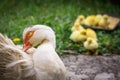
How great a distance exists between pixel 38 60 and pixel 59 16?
2742 millimetres

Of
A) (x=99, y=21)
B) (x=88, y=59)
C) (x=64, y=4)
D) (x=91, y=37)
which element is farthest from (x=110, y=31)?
(x=64, y=4)

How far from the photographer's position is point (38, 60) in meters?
2.95

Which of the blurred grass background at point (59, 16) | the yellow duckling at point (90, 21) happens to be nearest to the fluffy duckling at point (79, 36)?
the blurred grass background at point (59, 16)

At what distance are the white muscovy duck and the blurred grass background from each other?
3.97 ft

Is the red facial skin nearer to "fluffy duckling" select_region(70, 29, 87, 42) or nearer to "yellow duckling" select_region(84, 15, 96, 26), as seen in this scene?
"fluffy duckling" select_region(70, 29, 87, 42)

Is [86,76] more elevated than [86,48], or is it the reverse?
[86,48]

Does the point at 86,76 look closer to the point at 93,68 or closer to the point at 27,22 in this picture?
the point at 93,68

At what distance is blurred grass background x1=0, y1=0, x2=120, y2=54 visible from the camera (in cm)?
462

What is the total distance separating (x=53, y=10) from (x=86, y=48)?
1.74 meters

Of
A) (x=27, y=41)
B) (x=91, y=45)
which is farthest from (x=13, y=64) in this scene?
(x=91, y=45)

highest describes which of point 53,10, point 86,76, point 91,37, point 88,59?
point 53,10

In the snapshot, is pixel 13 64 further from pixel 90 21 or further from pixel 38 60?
pixel 90 21

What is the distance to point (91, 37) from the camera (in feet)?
15.1

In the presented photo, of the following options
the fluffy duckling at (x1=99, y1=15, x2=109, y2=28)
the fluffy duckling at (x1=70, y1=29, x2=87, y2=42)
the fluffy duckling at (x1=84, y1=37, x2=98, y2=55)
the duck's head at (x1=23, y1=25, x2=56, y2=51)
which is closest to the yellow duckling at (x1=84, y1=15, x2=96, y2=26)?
the fluffy duckling at (x1=99, y1=15, x2=109, y2=28)
